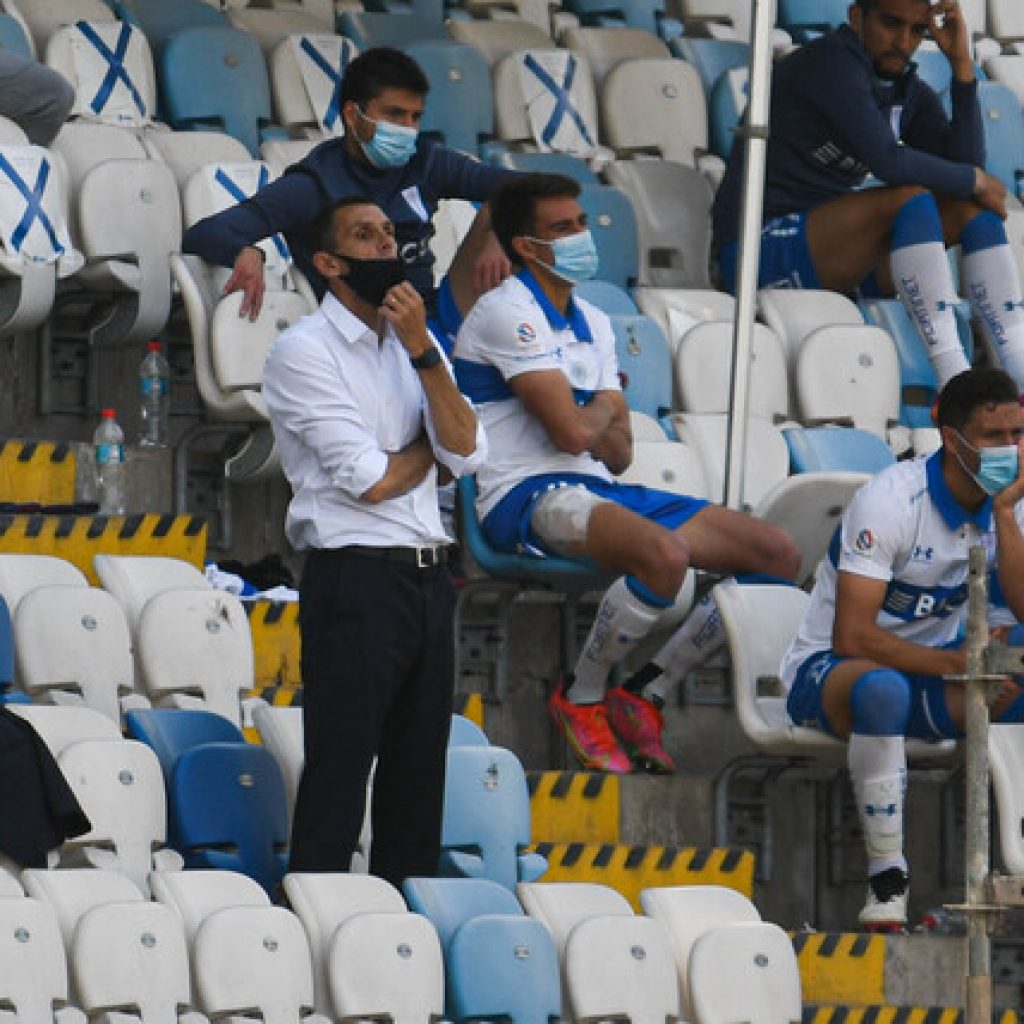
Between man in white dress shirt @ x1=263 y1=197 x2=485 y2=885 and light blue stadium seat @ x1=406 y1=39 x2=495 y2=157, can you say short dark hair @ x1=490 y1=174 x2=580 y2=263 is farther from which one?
light blue stadium seat @ x1=406 y1=39 x2=495 y2=157

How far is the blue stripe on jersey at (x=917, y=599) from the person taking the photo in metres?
8.58

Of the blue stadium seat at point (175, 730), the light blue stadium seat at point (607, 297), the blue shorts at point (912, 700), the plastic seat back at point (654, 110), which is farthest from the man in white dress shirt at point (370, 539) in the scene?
the plastic seat back at point (654, 110)

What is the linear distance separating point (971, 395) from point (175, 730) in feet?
6.55

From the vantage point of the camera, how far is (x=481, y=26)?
462 inches

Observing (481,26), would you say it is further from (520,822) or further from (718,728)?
(520,822)

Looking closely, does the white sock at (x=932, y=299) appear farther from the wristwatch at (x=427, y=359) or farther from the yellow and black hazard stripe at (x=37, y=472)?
the wristwatch at (x=427, y=359)

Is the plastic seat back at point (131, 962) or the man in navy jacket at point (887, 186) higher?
the man in navy jacket at point (887, 186)

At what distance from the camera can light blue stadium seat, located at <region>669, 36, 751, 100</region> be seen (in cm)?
1198

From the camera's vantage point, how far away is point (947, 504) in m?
8.57

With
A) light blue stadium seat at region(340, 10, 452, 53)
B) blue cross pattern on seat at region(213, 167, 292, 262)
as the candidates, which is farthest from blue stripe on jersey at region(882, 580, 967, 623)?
light blue stadium seat at region(340, 10, 452, 53)

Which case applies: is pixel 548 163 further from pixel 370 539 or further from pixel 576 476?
pixel 370 539

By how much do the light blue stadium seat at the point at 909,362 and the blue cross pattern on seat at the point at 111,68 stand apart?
2214 millimetres

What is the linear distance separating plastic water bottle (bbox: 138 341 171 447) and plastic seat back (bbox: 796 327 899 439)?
6.16 feet

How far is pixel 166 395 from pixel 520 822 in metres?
2.18
